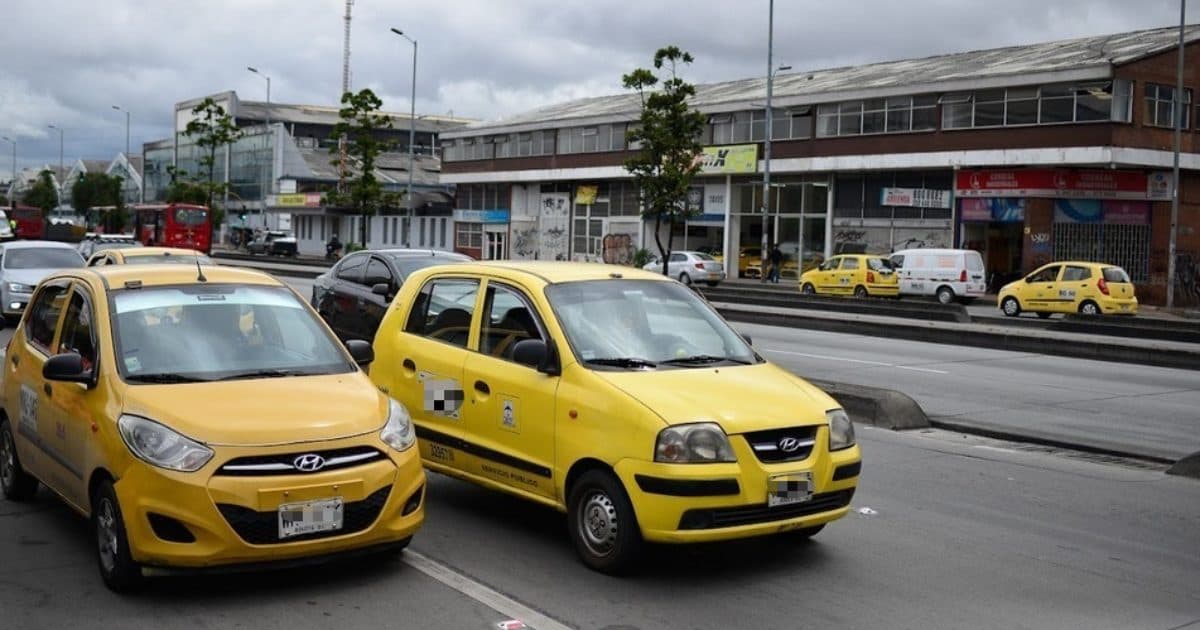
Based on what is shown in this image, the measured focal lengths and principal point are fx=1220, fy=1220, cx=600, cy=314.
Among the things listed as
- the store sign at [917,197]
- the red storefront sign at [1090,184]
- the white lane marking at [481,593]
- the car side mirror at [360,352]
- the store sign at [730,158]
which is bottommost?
the white lane marking at [481,593]

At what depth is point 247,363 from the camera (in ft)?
22.8

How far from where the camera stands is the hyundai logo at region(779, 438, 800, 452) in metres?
6.46

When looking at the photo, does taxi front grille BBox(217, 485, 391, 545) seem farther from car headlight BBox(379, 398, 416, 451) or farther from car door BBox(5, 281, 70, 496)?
car door BBox(5, 281, 70, 496)

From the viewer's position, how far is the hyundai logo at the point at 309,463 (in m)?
5.93

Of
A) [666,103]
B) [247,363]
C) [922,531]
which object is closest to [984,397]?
[922,531]

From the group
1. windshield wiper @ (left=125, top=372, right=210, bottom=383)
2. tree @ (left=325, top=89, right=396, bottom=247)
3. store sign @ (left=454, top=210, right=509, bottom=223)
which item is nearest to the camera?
windshield wiper @ (left=125, top=372, right=210, bottom=383)

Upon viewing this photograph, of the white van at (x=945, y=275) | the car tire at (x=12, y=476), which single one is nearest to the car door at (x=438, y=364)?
the car tire at (x=12, y=476)

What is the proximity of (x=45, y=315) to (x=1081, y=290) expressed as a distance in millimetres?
30460

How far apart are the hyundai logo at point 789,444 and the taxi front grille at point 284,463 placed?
220 centimetres

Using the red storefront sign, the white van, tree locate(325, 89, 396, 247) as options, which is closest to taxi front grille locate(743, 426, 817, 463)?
the white van

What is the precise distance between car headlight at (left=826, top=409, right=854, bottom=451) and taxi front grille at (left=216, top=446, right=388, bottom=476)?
2.58m

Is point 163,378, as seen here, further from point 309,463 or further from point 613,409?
point 613,409

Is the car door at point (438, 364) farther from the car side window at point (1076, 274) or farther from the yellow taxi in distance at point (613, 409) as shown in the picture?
the car side window at point (1076, 274)

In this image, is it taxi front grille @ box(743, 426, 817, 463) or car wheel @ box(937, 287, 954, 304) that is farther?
car wheel @ box(937, 287, 954, 304)
